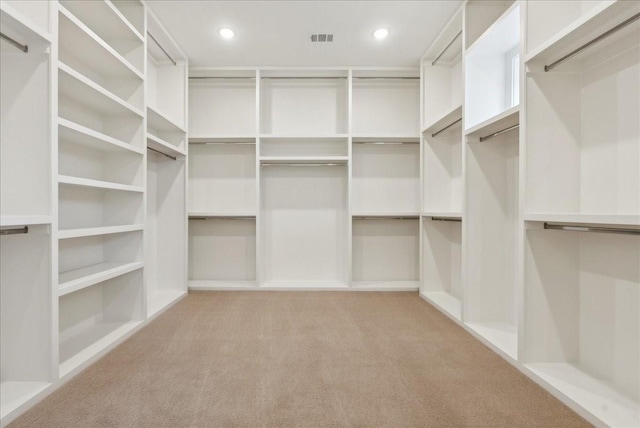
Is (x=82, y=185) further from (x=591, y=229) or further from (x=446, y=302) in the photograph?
(x=446, y=302)

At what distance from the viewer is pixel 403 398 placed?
1.71 m

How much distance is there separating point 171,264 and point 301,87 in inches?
102

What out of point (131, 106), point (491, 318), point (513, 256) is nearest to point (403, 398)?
point (491, 318)

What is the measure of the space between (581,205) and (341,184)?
259 centimetres

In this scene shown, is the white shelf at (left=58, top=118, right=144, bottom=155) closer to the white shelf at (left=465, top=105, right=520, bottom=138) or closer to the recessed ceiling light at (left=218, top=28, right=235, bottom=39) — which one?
the recessed ceiling light at (left=218, top=28, right=235, bottom=39)

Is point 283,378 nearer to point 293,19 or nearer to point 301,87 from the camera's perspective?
point 293,19

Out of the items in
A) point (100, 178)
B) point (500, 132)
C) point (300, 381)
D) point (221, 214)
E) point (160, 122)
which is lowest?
point (300, 381)

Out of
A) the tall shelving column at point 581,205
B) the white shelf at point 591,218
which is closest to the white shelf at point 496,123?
→ the tall shelving column at point 581,205

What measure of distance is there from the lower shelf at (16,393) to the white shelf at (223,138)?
9.05 feet

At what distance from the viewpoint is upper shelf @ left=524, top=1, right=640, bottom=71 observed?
1443mm

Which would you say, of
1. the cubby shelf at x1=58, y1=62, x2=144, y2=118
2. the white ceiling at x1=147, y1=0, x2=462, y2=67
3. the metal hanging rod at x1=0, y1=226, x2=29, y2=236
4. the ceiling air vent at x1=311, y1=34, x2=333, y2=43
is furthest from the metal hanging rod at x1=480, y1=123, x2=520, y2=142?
the metal hanging rod at x1=0, y1=226, x2=29, y2=236

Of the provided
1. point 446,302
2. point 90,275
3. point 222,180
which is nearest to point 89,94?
point 90,275

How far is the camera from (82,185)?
2.06 metres

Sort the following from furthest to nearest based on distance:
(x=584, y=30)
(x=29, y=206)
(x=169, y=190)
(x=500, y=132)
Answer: (x=169, y=190) → (x=500, y=132) → (x=29, y=206) → (x=584, y=30)
